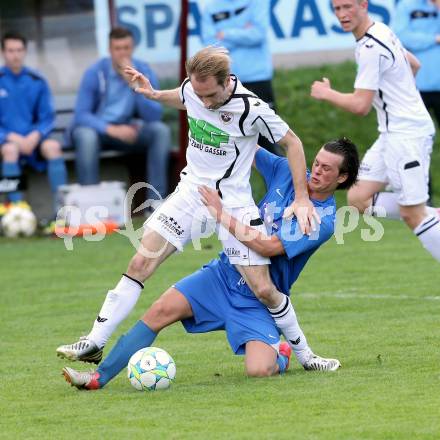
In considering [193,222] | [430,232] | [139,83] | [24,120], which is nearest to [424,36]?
[24,120]

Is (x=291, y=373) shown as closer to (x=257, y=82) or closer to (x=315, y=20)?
(x=257, y=82)

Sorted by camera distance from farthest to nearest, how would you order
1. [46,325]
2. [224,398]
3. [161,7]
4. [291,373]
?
[161,7]
[46,325]
[291,373]
[224,398]

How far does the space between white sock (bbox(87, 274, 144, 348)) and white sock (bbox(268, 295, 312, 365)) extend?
2.57 feet

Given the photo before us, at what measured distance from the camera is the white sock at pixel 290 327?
22.6ft

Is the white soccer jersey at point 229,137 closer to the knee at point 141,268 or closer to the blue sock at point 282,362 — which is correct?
the knee at point 141,268

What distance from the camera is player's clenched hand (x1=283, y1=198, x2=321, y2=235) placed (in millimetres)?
6750

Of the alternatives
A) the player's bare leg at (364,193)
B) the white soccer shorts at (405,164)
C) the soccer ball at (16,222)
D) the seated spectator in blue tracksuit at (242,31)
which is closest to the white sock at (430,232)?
the white soccer shorts at (405,164)

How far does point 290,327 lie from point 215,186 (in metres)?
0.91

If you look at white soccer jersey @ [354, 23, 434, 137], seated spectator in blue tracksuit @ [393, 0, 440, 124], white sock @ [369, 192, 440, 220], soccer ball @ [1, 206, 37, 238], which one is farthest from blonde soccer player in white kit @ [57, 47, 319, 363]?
seated spectator in blue tracksuit @ [393, 0, 440, 124]

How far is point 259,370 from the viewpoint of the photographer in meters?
6.72

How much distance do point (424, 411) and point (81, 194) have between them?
870 centimetres

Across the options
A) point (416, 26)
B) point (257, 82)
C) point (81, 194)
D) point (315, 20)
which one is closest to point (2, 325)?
point (81, 194)

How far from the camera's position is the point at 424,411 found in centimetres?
555

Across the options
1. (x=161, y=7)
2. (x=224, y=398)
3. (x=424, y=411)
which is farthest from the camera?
(x=161, y=7)
